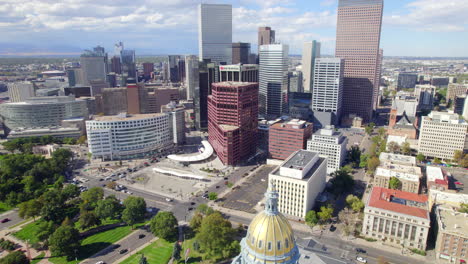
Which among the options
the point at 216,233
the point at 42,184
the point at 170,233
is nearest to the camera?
the point at 216,233

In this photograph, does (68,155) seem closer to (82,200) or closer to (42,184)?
(42,184)

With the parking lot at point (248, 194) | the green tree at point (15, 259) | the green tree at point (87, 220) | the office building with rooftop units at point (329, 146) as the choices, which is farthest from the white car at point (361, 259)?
the green tree at point (15, 259)

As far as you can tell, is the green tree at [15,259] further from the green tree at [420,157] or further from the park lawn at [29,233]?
the green tree at [420,157]

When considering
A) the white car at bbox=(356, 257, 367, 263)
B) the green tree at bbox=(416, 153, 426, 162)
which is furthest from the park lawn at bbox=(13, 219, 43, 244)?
the green tree at bbox=(416, 153, 426, 162)

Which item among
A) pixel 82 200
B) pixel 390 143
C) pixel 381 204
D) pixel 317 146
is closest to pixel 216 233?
pixel 381 204

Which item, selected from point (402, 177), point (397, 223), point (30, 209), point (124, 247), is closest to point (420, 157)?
point (402, 177)

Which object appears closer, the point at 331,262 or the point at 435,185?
the point at 331,262
